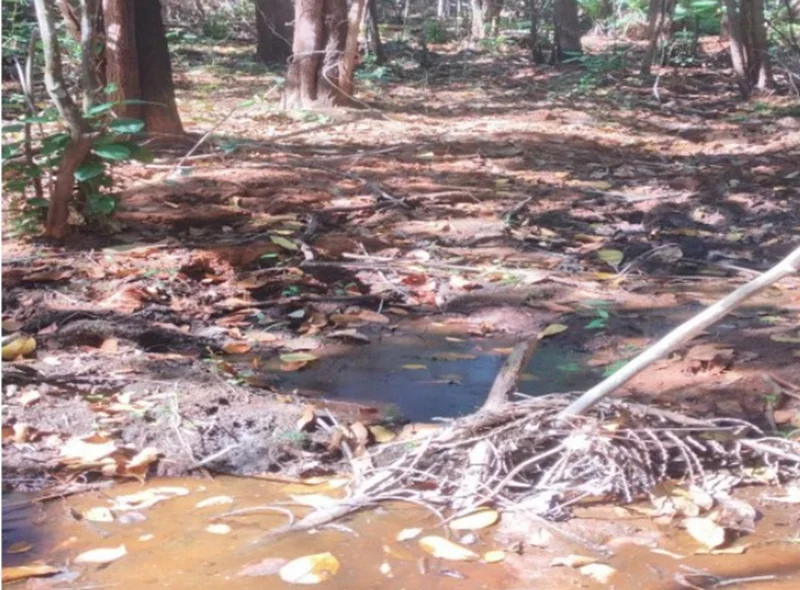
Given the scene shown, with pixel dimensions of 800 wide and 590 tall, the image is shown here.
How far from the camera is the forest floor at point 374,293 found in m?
2.96

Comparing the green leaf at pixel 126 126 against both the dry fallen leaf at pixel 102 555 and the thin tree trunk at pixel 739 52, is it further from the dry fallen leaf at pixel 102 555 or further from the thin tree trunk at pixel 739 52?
the thin tree trunk at pixel 739 52

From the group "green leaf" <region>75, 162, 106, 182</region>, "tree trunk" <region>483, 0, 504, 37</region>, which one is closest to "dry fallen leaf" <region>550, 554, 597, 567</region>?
"green leaf" <region>75, 162, 106, 182</region>

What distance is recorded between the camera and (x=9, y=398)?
2.97 m

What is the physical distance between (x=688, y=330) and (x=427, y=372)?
145 cm

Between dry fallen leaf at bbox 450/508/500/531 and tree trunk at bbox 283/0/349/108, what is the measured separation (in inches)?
276

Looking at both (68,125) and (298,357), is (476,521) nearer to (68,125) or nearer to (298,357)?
(298,357)

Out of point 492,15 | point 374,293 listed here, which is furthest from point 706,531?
point 492,15

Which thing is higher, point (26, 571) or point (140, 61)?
point (140, 61)

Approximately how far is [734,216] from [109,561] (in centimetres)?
496

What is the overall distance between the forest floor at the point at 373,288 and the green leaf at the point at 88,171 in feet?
1.17

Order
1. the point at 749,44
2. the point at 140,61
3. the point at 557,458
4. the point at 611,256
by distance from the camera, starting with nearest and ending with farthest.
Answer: the point at 557,458, the point at 611,256, the point at 140,61, the point at 749,44

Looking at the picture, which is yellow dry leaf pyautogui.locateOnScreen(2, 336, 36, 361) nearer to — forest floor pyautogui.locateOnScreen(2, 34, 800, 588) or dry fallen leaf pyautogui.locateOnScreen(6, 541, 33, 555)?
forest floor pyautogui.locateOnScreen(2, 34, 800, 588)

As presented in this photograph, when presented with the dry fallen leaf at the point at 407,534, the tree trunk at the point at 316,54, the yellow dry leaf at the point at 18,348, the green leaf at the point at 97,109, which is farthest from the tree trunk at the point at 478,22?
the dry fallen leaf at the point at 407,534

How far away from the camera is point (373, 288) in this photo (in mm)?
4656
